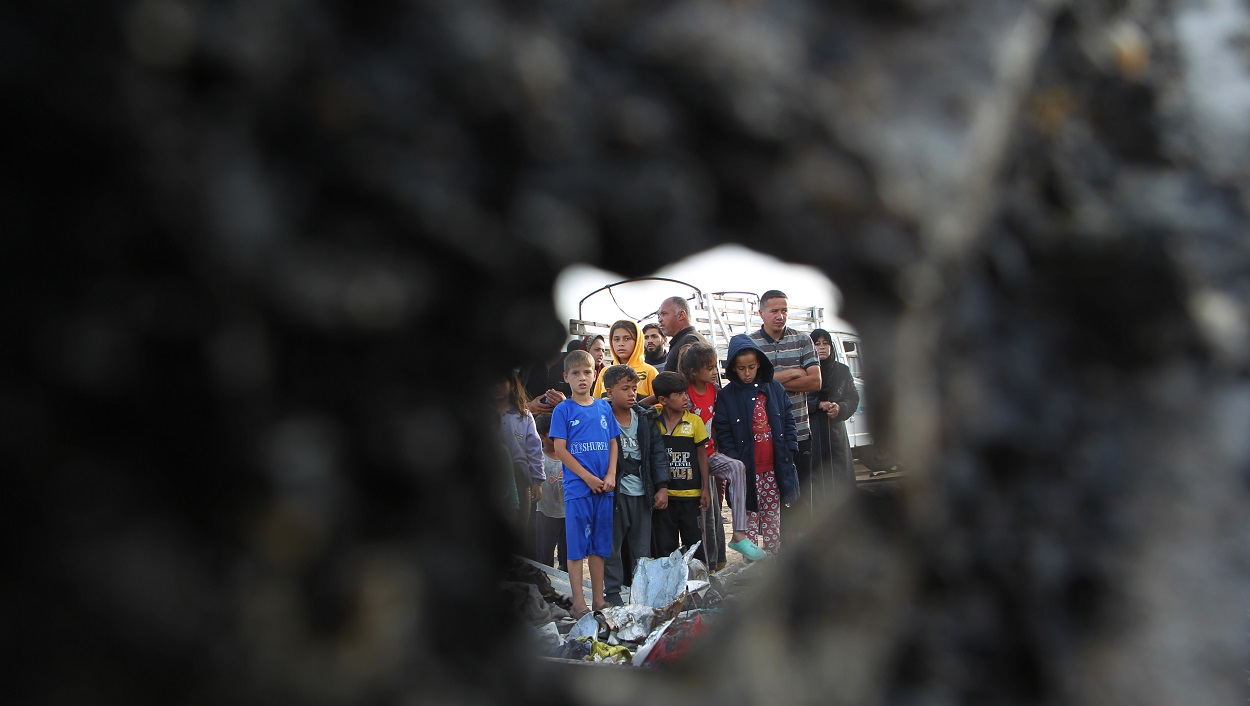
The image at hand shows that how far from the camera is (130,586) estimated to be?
1.45ft

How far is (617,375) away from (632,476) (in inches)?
26.1

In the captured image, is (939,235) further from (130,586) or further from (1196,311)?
(130,586)

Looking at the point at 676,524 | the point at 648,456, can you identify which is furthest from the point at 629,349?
the point at 676,524

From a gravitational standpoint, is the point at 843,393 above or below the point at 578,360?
below

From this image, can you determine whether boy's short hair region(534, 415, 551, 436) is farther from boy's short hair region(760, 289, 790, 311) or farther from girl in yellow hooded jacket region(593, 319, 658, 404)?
boy's short hair region(760, 289, 790, 311)

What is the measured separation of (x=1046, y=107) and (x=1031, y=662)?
451mm

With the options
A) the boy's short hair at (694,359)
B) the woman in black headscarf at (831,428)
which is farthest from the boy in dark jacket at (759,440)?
the woman in black headscarf at (831,428)

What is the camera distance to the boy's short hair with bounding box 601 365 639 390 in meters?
5.24

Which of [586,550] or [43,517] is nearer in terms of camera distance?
[43,517]

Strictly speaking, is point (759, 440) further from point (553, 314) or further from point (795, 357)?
point (553, 314)

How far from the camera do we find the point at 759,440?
5.32 m

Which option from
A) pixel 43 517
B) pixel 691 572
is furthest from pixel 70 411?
pixel 691 572

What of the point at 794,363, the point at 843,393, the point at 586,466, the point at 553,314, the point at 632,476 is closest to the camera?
the point at 553,314

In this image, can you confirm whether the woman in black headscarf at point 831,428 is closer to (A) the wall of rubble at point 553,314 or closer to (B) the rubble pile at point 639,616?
(B) the rubble pile at point 639,616
